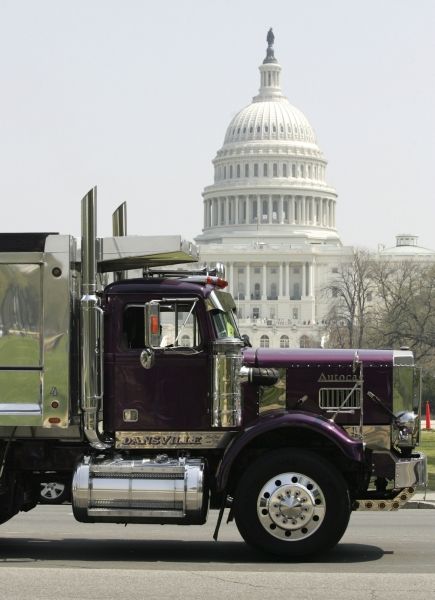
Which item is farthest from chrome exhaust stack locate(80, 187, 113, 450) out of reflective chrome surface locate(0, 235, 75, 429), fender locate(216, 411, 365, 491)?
fender locate(216, 411, 365, 491)

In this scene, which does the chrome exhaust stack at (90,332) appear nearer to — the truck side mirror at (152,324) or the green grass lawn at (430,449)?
the truck side mirror at (152,324)

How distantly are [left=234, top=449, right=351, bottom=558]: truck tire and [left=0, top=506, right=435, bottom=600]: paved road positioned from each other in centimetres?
20

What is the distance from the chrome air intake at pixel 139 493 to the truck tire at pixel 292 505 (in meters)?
0.41

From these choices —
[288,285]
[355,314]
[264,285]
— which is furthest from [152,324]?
[288,285]

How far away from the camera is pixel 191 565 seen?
41.9ft

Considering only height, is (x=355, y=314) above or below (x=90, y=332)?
above

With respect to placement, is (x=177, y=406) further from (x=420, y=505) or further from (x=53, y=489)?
(x=420, y=505)

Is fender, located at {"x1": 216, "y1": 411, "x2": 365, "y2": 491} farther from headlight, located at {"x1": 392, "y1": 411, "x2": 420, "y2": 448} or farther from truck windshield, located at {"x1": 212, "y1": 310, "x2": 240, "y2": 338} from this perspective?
truck windshield, located at {"x1": 212, "y1": 310, "x2": 240, "y2": 338}

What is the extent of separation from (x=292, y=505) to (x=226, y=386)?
118cm

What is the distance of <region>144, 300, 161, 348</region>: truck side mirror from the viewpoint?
12.7m

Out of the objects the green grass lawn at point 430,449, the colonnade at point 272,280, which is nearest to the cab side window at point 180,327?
the green grass lawn at point 430,449

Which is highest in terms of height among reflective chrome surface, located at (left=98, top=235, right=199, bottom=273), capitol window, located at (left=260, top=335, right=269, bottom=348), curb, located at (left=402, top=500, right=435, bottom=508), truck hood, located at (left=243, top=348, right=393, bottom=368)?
capitol window, located at (left=260, top=335, right=269, bottom=348)

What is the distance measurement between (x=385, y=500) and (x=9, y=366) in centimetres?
352

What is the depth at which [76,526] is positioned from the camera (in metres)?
16.3
